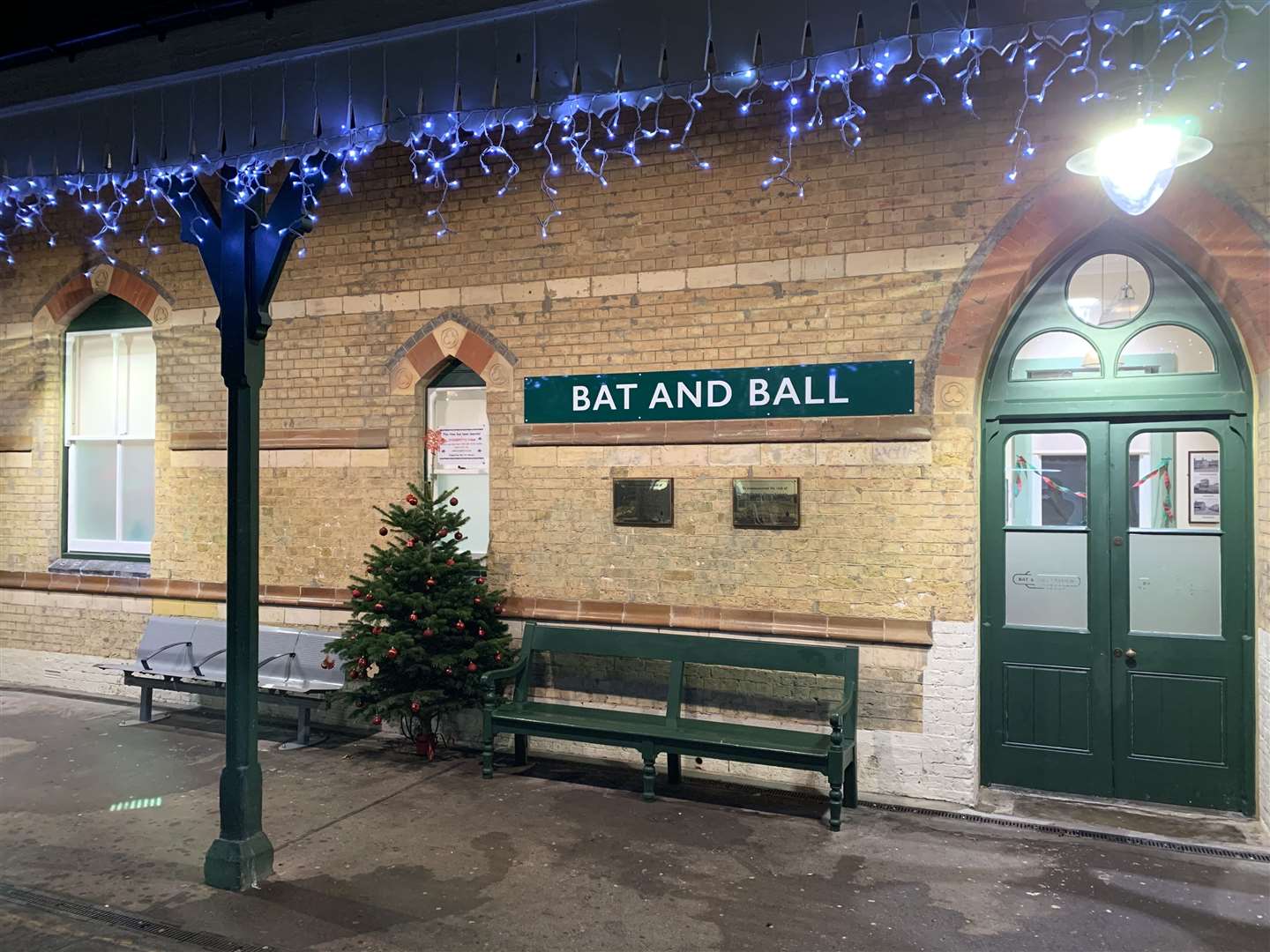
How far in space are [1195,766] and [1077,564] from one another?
137 centimetres

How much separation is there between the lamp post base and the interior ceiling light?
5452mm

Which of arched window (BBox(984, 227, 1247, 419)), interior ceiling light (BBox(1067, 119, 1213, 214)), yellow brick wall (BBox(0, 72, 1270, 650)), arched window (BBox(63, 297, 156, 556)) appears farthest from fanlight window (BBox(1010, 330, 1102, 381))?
arched window (BBox(63, 297, 156, 556))

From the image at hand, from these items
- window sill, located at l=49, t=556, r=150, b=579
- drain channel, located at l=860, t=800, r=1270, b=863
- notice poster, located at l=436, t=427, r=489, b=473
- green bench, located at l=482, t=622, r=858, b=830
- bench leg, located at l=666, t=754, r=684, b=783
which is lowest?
drain channel, located at l=860, t=800, r=1270, b=863

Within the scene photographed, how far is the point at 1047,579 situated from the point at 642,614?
107 inches

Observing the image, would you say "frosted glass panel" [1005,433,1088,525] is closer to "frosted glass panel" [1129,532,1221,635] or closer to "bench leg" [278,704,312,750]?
"frosted glass panel" [1129,532,1221,635]

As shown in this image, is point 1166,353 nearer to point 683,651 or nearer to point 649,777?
point 683,651

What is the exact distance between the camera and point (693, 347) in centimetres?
672

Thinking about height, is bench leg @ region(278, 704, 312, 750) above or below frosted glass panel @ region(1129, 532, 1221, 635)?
below

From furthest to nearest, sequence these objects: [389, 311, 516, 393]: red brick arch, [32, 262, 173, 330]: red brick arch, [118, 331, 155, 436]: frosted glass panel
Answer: [118, 331, 155, 436]: frosted glass panel
[32, 262, 173, 330]: red brick arch
[389, 311, 516, 393]: red brick arch

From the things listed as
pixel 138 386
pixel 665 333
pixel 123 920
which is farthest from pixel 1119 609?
pixel 138 386

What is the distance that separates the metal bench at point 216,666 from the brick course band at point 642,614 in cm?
27

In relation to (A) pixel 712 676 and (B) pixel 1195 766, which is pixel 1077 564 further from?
(A) pixel 712 676

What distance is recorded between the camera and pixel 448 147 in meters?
7.57

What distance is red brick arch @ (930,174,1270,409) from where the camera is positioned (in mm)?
5426
